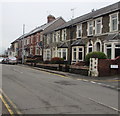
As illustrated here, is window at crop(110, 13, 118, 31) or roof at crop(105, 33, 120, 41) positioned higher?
window at crop(110, 13, 118, 31)

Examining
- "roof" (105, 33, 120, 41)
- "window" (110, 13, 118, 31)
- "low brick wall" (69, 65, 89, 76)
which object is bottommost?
"low brick wall" (69, 65, 89, 76)

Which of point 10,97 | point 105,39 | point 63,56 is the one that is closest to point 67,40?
point 63,56

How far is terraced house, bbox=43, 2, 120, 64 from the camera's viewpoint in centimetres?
1989

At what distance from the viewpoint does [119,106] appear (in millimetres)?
7207

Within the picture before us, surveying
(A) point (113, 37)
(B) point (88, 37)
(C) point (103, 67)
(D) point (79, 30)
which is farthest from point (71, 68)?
(D) point (79, 30)

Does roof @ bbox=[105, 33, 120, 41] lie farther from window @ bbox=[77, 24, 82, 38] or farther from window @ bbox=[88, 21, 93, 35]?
window @ bbox=[77, 24, 82, 38]

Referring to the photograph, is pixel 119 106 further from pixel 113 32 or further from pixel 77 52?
pixel 77 52

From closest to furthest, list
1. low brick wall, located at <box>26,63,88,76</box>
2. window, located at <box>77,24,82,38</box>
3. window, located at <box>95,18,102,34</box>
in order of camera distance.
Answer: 1. low brick wall, located at <box>26,63,88,76</box>
2. window, located at <box>95,18,102,34</box>
3. window, located at <box>77,24,82,38</box>

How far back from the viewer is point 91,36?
2375 centimetres

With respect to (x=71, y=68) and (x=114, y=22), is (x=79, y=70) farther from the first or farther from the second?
(x=114, y=22)

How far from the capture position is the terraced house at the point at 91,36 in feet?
65.3

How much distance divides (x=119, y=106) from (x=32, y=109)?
11.1 feet

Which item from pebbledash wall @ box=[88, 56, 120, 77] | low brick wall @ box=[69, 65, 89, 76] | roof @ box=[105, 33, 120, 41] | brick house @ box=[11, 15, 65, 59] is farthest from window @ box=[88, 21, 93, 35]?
brick house @ box=[11, 15, 65, 59]

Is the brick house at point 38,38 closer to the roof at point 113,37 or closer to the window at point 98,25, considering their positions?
the window at point 98,25
